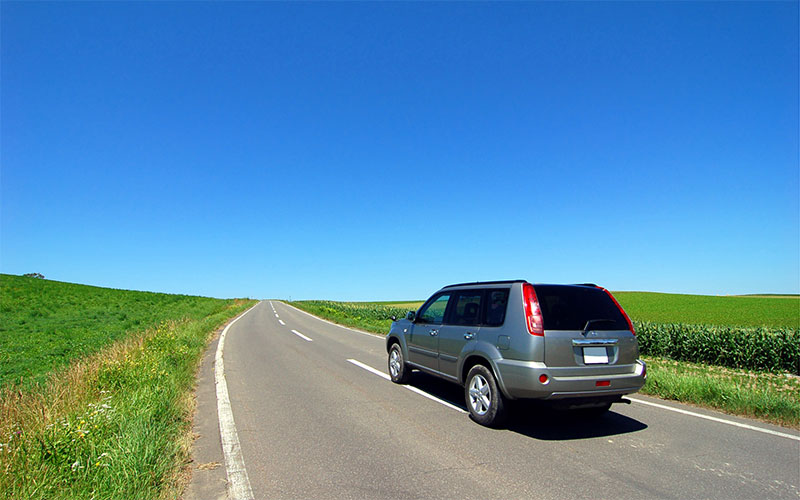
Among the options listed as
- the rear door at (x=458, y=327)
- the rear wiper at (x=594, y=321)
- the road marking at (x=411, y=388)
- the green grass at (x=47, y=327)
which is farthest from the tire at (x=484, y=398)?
the green grass at (x=47, y=327)

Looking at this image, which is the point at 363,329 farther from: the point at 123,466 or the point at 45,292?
the point at 45,292

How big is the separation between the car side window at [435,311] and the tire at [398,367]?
3.22ft

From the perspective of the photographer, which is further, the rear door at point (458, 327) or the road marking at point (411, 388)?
the road marking at point (411, 388)

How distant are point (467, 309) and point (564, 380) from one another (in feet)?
5.95

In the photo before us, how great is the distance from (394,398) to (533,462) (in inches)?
121

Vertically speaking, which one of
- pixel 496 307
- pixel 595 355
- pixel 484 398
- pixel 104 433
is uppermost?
pixel 496 307

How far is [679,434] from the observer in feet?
16.6

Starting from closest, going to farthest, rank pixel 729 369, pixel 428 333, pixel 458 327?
pixel 458 327 < pixel 428 333 < pixel 729 369

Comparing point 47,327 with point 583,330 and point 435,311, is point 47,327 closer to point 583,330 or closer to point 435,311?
point 435,311

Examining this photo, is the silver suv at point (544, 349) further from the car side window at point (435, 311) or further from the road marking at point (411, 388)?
the car side window at point (435, 311)

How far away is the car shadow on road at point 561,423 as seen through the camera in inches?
202

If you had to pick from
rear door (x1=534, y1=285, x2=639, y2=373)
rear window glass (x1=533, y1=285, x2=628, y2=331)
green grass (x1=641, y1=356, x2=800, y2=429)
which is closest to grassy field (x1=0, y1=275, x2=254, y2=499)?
rear door (x1=534, y1=285, x2=639, y2=373)

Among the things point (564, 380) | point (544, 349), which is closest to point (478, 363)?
point (544, 349)

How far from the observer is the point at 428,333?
7008mm
